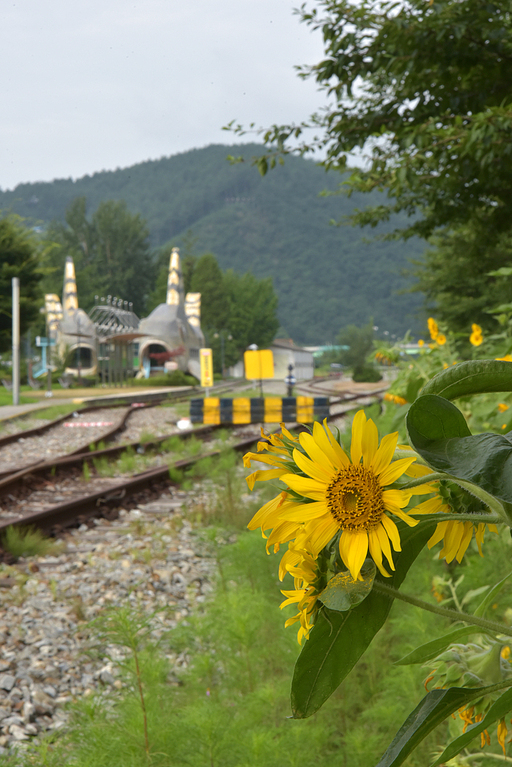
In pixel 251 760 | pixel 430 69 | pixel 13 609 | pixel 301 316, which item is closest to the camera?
pixel 251 760

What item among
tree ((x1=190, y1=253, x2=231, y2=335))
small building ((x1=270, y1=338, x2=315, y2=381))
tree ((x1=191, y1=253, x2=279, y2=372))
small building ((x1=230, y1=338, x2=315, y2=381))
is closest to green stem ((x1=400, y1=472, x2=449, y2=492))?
tree ((x1=191, y1=253, x2=279, y2=372))

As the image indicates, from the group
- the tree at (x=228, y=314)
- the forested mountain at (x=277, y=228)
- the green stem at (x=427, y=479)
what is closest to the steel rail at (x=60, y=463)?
the green stem at (x=427, y=479)

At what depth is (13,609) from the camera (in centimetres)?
365

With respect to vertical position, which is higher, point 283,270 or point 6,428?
point 283,270

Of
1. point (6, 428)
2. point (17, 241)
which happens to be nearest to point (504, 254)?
point (6, 428)

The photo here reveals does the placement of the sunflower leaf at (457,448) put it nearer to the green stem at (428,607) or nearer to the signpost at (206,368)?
the green stem at (428,607)

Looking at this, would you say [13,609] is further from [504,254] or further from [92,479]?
→ [504,254]

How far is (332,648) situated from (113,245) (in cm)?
8501

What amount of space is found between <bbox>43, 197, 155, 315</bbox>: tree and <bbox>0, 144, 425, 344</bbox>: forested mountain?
49.3 meters

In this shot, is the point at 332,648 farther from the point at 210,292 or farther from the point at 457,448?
the point at 210,292

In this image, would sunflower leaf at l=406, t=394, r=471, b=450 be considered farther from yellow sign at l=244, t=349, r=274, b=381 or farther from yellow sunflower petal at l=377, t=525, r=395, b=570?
yellow sign at l=244, t=349, r=274, b=381

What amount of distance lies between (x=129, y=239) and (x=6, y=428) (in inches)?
2829

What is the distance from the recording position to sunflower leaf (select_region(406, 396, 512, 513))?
46cm

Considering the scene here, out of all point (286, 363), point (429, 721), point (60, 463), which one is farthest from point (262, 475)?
point (286, 363)
